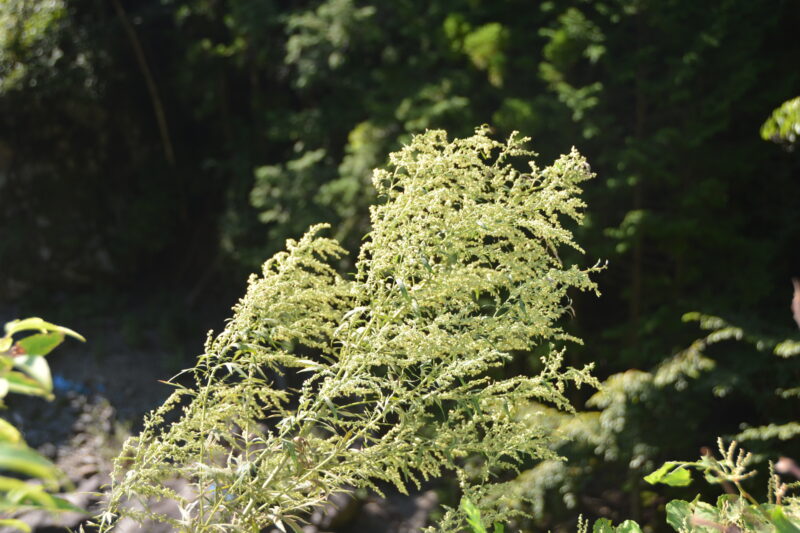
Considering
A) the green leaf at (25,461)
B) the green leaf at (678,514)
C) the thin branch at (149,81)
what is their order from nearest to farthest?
the green leaf at (25,461) → the green leaf at (678,514) → the thin branch at (149,81)

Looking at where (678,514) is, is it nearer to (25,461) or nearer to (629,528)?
(629,528)

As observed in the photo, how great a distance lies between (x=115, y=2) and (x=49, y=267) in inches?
99.8

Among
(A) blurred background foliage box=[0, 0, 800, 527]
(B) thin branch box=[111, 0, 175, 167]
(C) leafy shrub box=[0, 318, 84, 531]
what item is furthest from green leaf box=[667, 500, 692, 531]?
(B) thin branch box=[111, 0, 175, 167]

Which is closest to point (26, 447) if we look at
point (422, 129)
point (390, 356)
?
point (390, 356)

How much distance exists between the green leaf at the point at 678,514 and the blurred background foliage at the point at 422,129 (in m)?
2.37

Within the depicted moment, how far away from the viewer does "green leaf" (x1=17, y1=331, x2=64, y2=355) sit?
3.07 ft

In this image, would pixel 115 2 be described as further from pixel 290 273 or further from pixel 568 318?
pixel 290 273

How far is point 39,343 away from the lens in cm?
95

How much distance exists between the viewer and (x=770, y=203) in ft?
14.4

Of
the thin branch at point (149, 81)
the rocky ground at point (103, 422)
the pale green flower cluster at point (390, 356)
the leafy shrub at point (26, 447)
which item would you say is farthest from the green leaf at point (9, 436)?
the thin branch at point (149, 81)

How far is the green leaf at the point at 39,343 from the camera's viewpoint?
0.94m

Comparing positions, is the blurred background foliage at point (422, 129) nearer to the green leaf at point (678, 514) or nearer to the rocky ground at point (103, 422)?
the rocky ground at point (103, 422)

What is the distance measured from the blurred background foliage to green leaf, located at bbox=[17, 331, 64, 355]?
121 inches

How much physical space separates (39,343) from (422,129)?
4159 mm
